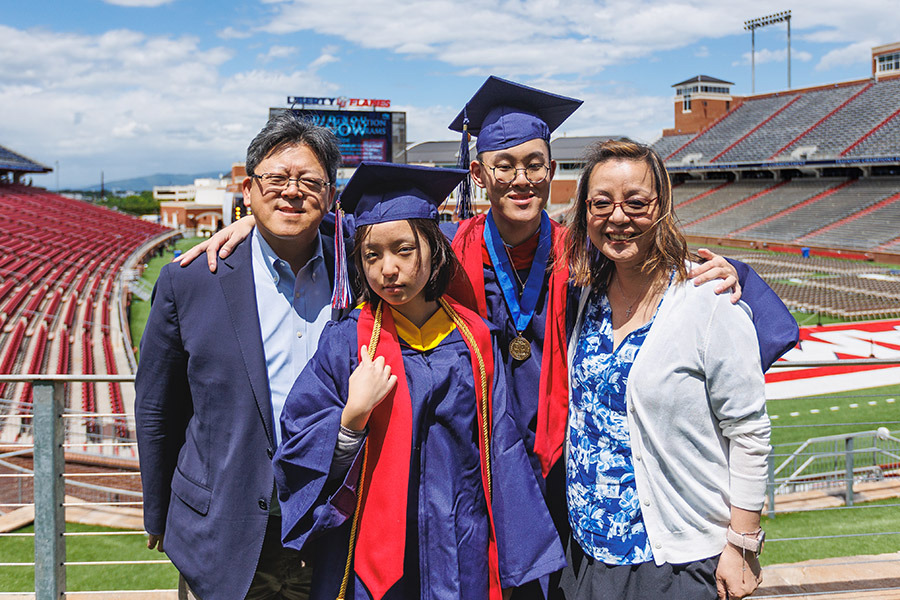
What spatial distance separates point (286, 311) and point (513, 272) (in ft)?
2.42

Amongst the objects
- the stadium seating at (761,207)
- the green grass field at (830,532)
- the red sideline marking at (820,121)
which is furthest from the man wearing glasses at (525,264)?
the red sideline marking at (820,121)

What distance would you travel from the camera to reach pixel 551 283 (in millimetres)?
2150

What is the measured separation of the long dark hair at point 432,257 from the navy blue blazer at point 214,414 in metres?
0.34

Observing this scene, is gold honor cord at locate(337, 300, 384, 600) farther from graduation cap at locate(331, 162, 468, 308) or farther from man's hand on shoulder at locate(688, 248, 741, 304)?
man's hand on shoulder at locate(688, 248, 741, 304)

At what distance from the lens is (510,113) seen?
2408mm

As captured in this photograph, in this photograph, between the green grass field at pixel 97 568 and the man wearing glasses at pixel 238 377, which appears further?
the green grass field at pixel 97 568

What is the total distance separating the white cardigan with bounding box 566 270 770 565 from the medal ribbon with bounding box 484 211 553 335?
476 millimetres

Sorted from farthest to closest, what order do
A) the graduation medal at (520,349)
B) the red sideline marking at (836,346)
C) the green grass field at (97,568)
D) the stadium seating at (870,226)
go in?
the stadium seating at (870,226)
the red sideline marking at (836,346)
the green grass field at (97,568)
the graduation medal at (520,349)

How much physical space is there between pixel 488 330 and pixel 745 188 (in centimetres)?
4182

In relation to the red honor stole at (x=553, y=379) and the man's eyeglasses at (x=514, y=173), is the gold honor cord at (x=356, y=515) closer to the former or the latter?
the red honor stole at (x=553, y=379)

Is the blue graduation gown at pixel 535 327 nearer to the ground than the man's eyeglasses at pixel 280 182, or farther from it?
nearer to the ground

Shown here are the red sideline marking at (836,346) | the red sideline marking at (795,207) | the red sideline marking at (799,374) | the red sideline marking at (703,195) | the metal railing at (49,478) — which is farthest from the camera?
the red sideline marking at (703,195)

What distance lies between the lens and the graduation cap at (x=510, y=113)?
2.34 m

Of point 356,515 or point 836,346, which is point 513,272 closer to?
point 356,515
